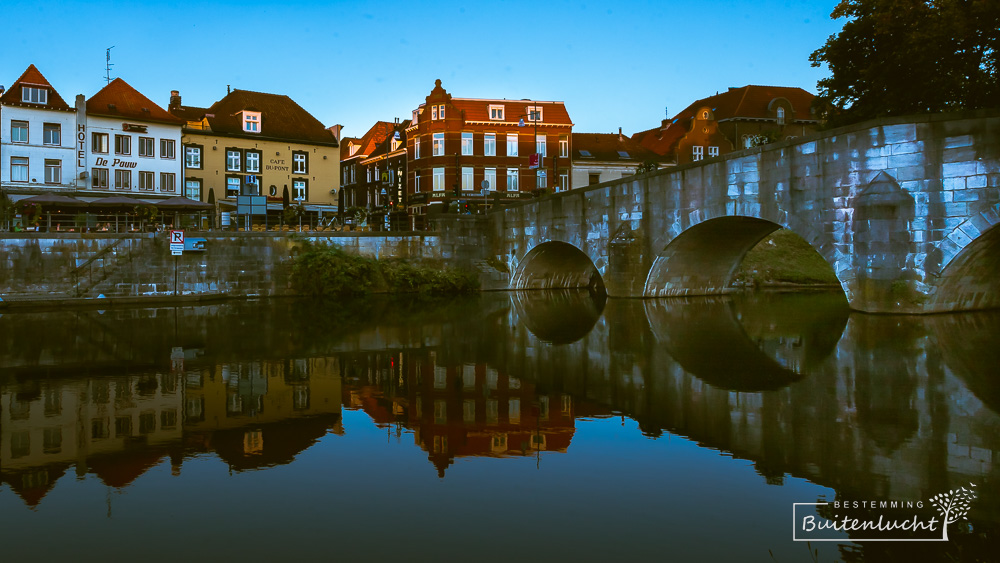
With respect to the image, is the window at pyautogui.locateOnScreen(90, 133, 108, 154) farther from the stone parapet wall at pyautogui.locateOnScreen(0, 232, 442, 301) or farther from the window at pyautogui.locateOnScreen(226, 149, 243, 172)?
the stone parapet wall at pyautogui.locateOnScreen(0, 232, 442, 301)

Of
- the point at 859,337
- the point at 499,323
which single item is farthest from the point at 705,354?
the point at 499,323

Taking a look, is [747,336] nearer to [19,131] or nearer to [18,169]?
[18,169]

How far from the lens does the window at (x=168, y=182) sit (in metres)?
54.6

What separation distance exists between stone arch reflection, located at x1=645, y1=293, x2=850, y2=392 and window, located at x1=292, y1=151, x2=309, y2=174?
34109 millimetres

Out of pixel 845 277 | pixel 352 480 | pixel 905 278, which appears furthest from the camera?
pixel 845 277

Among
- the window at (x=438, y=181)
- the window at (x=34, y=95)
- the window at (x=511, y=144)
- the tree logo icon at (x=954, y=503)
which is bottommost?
the tree logo icon at (x=954, y=503)

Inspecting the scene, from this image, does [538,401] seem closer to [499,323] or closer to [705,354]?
[705,354]

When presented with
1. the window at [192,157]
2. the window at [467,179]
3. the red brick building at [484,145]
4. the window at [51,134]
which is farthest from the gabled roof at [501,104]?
the window at [51,134]

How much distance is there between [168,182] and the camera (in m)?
54.9

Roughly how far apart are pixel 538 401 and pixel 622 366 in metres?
4.24

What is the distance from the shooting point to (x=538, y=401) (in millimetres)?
13938

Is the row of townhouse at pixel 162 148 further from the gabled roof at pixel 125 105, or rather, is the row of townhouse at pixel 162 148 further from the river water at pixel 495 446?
the river water at pixel 495 446

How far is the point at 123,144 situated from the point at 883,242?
4596 centimetres

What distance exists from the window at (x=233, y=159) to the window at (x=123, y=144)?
22.0 ft
